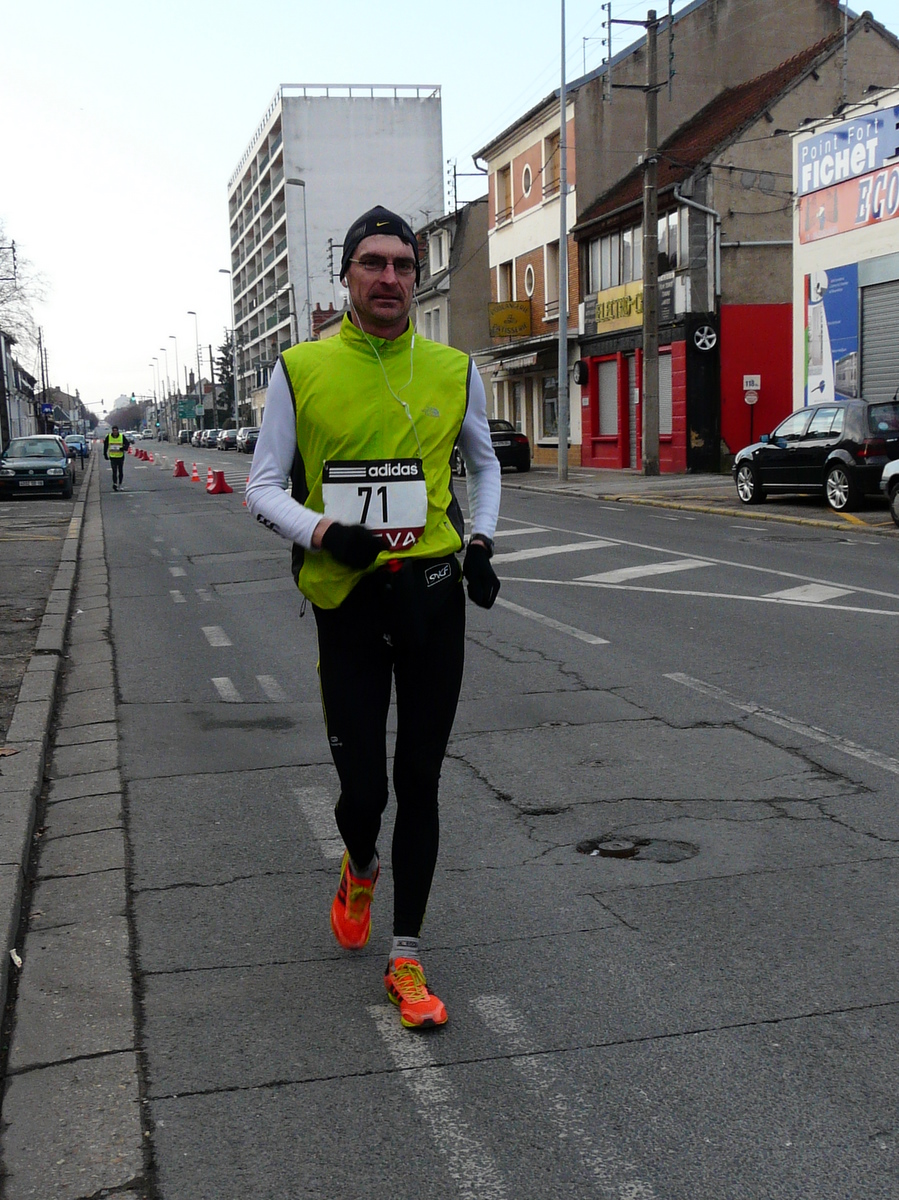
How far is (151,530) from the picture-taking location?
21.5 m

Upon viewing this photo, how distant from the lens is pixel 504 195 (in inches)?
1831

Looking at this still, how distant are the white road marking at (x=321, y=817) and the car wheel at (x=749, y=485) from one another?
17.0 meters

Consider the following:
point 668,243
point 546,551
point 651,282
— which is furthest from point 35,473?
point 546,551

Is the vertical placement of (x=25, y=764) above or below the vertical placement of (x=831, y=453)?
below

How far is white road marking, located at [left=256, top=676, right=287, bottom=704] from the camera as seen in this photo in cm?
793

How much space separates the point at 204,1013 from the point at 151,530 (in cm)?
1851

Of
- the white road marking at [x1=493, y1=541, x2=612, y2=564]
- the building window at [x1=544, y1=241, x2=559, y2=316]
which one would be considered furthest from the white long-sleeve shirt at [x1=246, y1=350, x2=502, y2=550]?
the building window at [x1=544, y1=241, x2=559, y2=316]

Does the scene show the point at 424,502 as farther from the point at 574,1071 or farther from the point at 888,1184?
the point at 888,1184

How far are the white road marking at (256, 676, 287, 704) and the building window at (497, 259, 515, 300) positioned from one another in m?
39.1

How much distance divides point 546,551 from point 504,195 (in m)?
33.5

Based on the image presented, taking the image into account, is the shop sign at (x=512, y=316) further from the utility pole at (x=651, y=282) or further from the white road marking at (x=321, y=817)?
the white road marking at (x=321, y=817)

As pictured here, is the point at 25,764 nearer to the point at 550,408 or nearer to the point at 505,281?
the point at 550,408

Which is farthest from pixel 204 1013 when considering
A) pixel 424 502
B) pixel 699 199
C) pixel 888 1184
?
pixel 699 199

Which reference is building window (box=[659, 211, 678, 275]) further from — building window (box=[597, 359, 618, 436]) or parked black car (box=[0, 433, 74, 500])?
parked black car (box=[0, 433, 74, 500])
